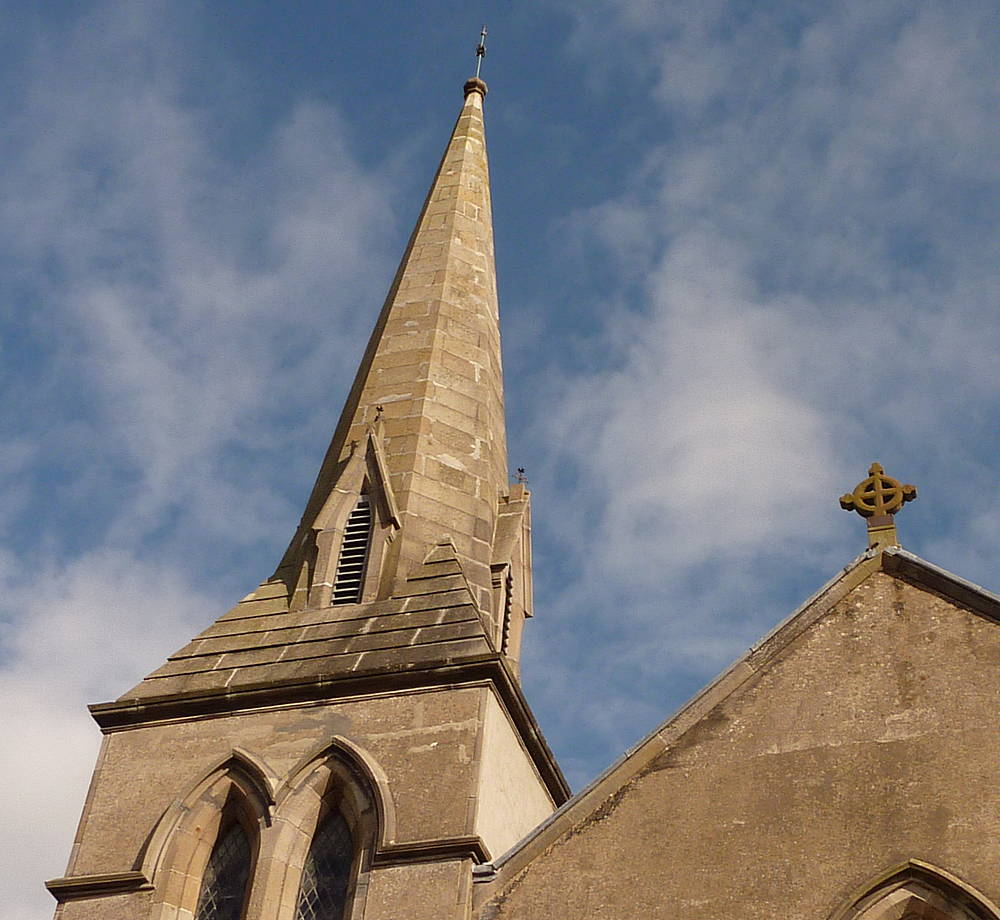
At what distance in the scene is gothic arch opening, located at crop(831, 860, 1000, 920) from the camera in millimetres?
11555

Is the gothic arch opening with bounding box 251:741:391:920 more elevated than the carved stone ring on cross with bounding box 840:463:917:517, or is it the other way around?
the carved stone ring on cross with bounding box 840:463:917:517

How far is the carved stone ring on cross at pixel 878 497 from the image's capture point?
1423 cm

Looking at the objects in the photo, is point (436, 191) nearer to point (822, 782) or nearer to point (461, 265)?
point (461, 265)

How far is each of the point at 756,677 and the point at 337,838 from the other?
3712mm

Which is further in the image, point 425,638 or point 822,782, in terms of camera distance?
point 425,638

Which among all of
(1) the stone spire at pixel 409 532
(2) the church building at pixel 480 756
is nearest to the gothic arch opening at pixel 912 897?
(2) the church building at pixel 480 756

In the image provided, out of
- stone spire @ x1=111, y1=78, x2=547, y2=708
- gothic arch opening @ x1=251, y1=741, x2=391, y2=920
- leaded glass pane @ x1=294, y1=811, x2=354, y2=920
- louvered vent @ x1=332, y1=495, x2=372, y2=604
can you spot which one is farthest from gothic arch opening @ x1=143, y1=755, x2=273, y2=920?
louvered vent @ x1=332, y1=495, x2=372, y2=604

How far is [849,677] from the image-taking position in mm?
13156

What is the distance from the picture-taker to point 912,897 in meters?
11.7

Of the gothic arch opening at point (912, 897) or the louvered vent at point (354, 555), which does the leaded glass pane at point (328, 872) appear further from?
the gothic arch opening at point (912, 897)

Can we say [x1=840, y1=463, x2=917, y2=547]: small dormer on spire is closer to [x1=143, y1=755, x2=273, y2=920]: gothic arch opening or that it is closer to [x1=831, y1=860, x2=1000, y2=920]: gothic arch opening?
[x1=831, y1=860, x2=1000, y2=920]: gothic arch opening

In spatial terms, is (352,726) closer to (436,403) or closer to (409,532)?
(409,532)

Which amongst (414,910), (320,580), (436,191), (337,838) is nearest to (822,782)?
(414,910)

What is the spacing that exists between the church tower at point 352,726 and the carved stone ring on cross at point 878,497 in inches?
126
